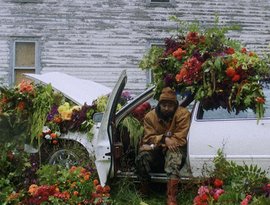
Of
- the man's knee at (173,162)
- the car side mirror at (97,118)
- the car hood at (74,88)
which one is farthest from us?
the car hood at (74,88)

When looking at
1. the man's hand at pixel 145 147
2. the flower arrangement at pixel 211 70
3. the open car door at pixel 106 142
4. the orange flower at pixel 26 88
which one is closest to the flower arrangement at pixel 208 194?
the flower arrangement at pixel 211 70

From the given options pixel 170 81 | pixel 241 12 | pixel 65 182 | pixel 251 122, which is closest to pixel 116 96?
pixel 170 81

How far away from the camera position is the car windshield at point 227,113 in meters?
6.46

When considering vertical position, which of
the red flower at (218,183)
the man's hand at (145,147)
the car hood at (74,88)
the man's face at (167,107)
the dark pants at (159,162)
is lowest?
the red flower at (218,183)

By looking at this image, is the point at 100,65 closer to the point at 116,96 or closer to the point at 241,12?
the point at 241,12

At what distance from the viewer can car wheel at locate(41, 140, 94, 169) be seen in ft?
25.4

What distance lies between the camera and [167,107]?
22.2 ft

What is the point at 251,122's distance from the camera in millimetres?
6406

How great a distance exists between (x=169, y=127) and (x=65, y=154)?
1.95 meters

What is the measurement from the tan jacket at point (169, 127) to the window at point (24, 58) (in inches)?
383

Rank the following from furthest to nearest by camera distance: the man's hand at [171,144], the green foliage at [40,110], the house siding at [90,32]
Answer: the house siding at [90,32]
the green foliage at [40,110]
the man's hand at [171,144]

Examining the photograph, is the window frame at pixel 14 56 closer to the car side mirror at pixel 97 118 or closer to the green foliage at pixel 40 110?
the green foliage at pixel 40 110

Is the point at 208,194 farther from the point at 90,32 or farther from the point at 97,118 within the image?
the point at 90,32

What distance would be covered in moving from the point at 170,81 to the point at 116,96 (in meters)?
0.77
